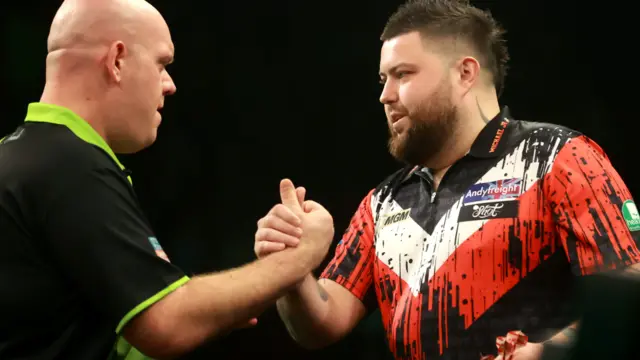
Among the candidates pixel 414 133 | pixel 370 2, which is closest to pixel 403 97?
pixel 414 133

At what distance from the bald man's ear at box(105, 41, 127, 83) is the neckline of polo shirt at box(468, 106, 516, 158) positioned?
0.74 meters

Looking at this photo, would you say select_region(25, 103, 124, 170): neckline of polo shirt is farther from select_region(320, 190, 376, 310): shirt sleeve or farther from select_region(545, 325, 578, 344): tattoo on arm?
select_region(545, 325, 578, 344): tattoo on arm

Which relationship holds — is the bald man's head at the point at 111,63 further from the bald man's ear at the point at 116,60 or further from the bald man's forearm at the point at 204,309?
the bald man's forearm at the point at 204,309

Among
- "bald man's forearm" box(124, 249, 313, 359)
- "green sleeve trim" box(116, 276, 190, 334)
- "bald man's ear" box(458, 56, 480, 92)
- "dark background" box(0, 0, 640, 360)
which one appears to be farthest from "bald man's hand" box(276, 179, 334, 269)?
"dark background" box(0, 0, 640, 360)

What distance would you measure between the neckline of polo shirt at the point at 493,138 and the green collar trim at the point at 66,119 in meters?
0.76

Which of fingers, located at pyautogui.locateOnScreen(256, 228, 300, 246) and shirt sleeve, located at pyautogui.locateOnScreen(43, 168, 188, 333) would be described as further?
fingers, located at pyautogui.locateOnScreen(256, 228, 300, 246)

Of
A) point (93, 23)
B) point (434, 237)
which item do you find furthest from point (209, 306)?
point (434, 237)

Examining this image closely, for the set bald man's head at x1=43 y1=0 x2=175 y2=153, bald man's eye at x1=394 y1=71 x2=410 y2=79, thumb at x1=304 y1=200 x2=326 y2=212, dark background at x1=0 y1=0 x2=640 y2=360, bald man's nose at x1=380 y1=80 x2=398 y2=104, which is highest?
bald man's head at x1=43 y1=0 x2=175 y2=153

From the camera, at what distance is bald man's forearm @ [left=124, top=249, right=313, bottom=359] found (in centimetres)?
97

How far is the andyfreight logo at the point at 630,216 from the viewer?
4.21 feet

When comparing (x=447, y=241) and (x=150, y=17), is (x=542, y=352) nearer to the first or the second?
(x=447, y=241)

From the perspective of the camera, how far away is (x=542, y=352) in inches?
49.5

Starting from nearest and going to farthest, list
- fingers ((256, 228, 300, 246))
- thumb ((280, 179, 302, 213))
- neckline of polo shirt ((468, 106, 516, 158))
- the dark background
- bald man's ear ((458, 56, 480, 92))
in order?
fingers ((256, 228, 300, 246)) → thumb ((280, 179, 302, 213)) → neckline of polo shirt ((468, 106, 516, 158)) → bald man's ear ((458, 56, 480, 92)) → the dark background

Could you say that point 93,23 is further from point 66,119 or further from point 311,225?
point 311,225
